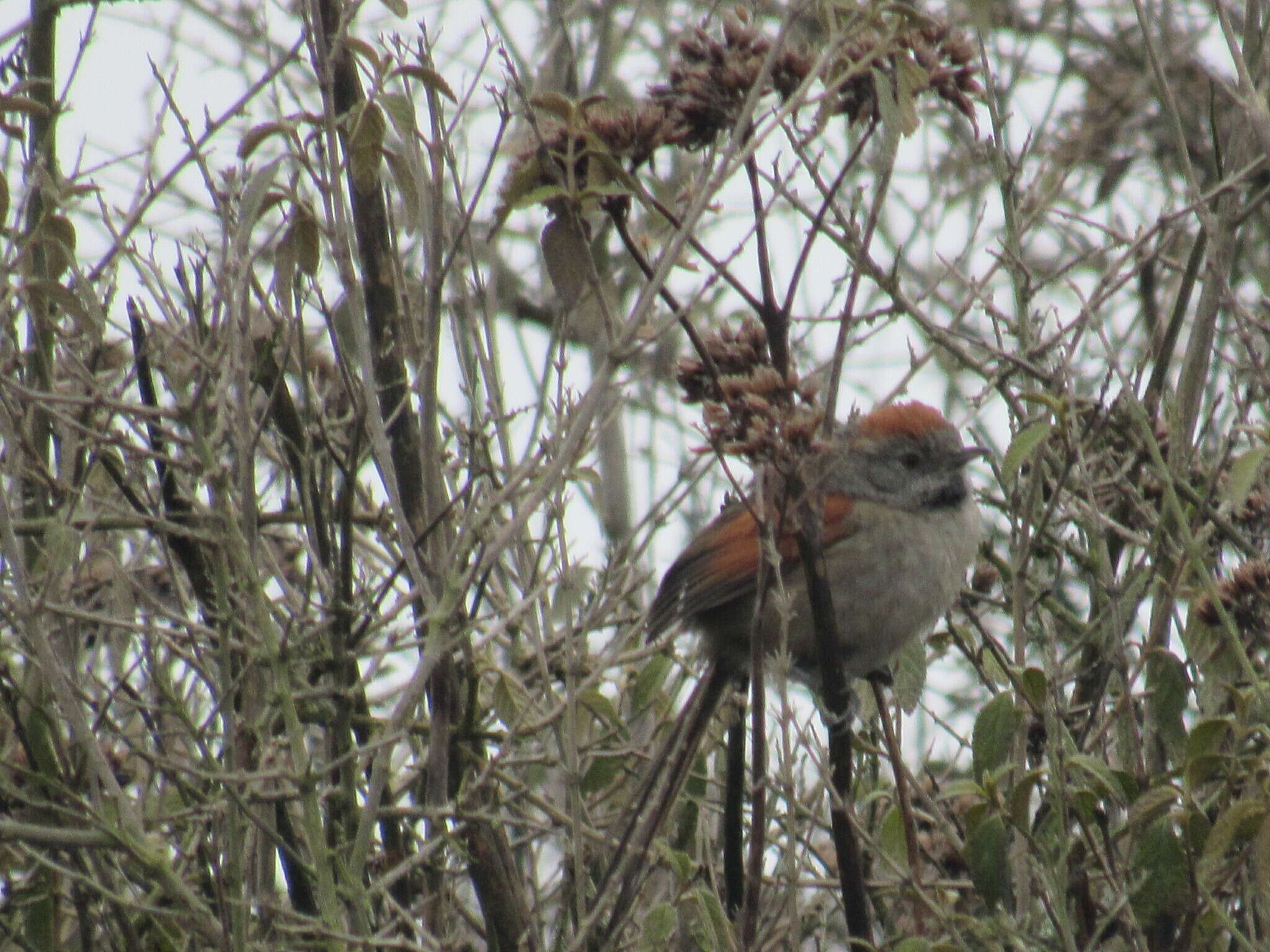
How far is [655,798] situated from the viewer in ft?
14.1

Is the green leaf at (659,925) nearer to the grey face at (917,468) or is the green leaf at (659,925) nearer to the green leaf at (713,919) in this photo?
the green leaf at (713,919)

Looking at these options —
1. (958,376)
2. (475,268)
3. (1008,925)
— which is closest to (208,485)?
(475,268)

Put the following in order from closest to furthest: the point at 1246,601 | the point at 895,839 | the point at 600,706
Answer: the point at 1246,601, the point at 895,839, the point at 600,706

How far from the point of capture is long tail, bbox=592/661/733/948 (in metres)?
3.71

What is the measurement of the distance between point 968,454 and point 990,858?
8.44ft

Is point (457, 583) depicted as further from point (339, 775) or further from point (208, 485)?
point (339, 775)

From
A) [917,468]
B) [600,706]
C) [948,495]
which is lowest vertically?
[600,706]

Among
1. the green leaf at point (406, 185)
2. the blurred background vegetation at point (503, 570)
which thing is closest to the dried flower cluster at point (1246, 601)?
the blurred background vegetation at point (503, 570)

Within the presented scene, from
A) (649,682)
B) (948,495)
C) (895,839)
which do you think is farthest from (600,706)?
(948,495)

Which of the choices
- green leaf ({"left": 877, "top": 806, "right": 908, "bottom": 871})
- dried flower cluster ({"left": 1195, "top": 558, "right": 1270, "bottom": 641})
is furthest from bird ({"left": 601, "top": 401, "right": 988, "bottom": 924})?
dried flower cluster ({"left": 1195, "top": 558, "right": 1270, "bottom": 641})

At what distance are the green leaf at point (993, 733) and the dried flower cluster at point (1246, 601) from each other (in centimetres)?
47

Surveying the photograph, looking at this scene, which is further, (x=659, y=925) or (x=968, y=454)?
(x=968, y=454)

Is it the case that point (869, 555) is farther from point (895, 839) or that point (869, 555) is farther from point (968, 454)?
point (895, 839)

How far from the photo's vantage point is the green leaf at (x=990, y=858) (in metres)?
3.39
